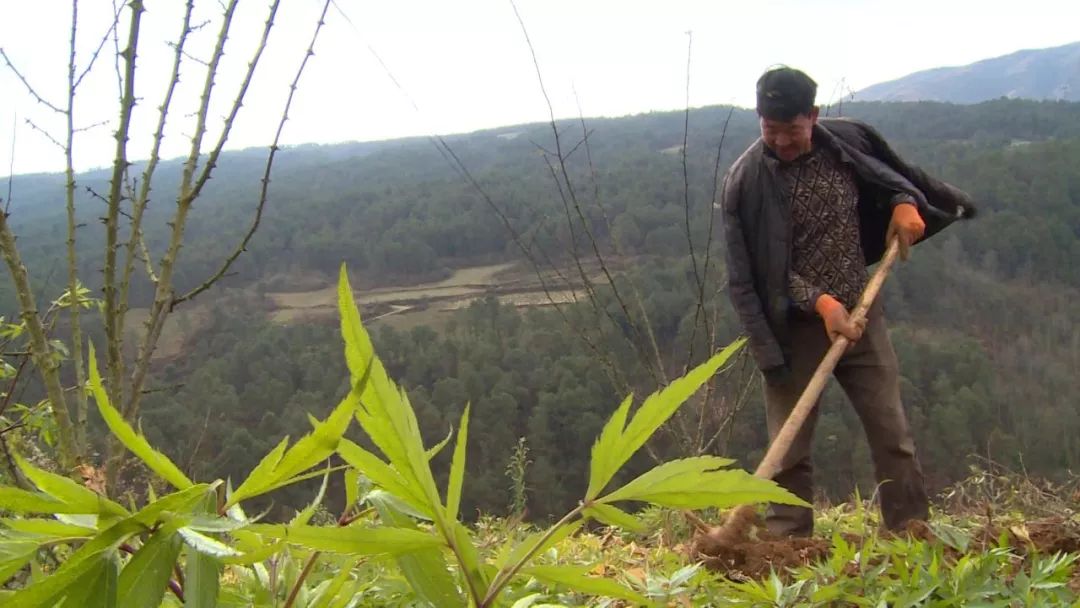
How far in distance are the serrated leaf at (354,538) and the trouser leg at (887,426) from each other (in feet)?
9.17

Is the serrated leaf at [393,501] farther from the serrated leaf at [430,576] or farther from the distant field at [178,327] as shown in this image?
the distant field at [178,327]

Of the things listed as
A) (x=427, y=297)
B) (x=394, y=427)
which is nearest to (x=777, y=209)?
(x=394, y=427)

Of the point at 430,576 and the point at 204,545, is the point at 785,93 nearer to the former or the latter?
the point at 430,576

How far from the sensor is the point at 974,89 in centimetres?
8881

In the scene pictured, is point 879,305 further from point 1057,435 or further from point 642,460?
point 1057,435

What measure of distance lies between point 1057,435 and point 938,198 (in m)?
30.0

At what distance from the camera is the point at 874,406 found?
2.99m

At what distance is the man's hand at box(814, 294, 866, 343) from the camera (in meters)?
2.54

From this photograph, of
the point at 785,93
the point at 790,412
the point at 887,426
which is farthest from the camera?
the point at 790,412

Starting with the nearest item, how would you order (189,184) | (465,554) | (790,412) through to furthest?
1. (465,554)
2. (189,184)
3. (790,412)

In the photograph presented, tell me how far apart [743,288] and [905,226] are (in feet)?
1.97

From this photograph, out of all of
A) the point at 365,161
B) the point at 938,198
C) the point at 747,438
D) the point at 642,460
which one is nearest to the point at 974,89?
the point at 365,161

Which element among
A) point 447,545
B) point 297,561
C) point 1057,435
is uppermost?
point 447,545

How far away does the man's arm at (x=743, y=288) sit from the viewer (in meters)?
2.96
